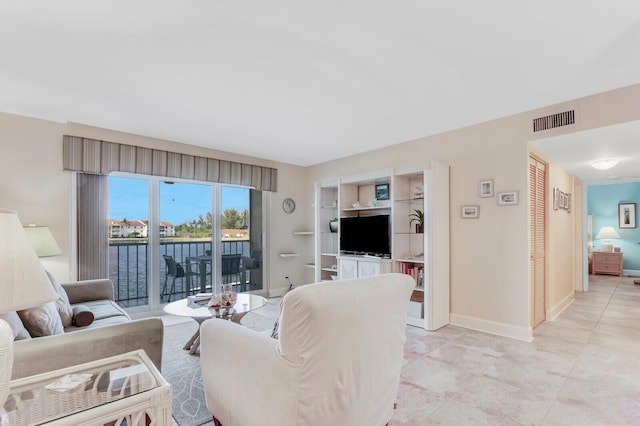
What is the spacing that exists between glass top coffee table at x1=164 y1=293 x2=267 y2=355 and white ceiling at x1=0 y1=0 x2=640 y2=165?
1990 mm

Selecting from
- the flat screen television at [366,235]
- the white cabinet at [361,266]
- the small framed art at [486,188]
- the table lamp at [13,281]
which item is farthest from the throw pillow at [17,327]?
the small framed art at [486,188]

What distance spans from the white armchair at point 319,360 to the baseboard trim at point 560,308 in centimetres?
339

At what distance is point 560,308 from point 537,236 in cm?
143

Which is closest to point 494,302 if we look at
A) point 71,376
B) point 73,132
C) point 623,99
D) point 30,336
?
point 623,99

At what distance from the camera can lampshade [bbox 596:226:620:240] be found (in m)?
7.57

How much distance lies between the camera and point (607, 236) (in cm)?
762

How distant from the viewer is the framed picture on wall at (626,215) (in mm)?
7508

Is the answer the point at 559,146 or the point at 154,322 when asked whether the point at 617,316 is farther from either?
the point at 154,322

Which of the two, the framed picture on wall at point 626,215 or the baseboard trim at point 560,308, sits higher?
the framed picture on wall at point 626,215

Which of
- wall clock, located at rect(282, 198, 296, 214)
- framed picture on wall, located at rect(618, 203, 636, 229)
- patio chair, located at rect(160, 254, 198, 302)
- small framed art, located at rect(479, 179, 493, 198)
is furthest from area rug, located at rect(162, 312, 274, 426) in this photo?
framed picture on wall, located at rect(618, 203, 636, 229)

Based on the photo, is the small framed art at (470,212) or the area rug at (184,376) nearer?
the area rug at (184,376)

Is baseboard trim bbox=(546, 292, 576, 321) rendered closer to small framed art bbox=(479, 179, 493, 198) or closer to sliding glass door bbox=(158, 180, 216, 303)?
small framed art bbox=(479, 179, 493, 198)

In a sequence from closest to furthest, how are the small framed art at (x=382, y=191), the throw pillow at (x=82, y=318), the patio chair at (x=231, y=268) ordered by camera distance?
1. the throw pillow at (x=82, y=318)
2. the small framed art at (x=382, y=191)
3. the patio chair at (x=231, y=268)

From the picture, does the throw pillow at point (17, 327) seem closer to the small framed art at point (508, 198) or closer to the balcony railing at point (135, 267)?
the balcony railing at point (135, 267)
